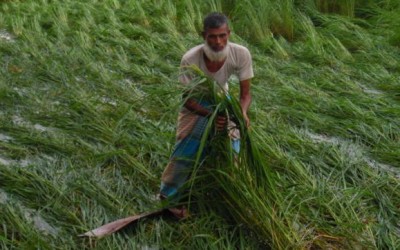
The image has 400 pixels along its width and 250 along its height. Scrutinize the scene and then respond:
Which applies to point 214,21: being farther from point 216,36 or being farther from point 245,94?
point 245,94

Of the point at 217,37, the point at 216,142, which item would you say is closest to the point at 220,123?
the point at 216,142

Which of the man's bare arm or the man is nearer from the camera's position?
the man

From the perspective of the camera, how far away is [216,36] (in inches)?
103

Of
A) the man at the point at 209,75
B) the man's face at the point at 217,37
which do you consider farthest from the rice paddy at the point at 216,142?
the man's face at the point at 217,37

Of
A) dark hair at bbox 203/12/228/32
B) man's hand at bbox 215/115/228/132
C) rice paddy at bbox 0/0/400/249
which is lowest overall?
rice paddy at bbox 0/0/400/249

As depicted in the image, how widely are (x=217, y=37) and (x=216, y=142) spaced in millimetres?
453

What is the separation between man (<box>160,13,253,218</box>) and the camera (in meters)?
2.62

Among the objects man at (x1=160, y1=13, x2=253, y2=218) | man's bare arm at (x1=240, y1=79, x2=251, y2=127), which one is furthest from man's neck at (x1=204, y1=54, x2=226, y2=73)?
man's bare arm at (x1=240, y1=79, x2=251, y2=127)

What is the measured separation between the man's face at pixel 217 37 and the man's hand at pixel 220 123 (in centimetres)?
29

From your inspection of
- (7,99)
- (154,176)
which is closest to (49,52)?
(7,99)

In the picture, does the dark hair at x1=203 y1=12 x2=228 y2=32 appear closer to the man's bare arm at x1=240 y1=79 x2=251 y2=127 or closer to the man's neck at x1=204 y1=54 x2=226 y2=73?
the man's neck at x1=204 y1=54 x2=226 y2=73

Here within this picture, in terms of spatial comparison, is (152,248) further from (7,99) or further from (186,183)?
(7,99)

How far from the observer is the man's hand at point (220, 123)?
267 cm

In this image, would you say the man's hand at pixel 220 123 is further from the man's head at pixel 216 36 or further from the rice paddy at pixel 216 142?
the man's head at pixel 216 36
